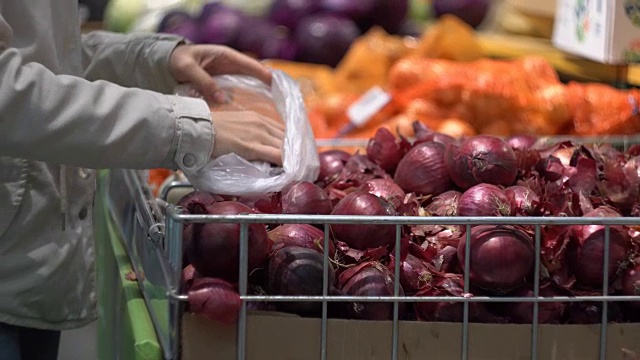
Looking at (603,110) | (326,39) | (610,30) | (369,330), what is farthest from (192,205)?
(326,39)

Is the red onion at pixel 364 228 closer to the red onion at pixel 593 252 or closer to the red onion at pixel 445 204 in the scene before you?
the red onion at pixel 445 204

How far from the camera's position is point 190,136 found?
1160mm

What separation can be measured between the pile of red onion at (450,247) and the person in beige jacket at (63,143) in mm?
97

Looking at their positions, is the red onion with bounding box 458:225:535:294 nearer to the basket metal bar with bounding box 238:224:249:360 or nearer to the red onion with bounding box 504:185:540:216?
the red onion with bounding box 504:185:540:216

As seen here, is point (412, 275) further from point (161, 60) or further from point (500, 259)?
point (161, 60)

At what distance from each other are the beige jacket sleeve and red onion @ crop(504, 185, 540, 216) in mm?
391

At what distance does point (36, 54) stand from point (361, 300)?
1.76ft

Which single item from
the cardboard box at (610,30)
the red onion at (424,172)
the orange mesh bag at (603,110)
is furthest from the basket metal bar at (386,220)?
the orange mesh bag at (603,110)

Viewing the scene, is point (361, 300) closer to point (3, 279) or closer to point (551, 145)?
point (3, 279)

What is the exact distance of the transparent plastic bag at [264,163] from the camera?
4.09ft

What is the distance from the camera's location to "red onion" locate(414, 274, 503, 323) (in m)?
1.11

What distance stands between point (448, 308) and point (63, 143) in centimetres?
46

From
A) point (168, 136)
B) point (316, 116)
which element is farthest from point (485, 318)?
point (316, 116)

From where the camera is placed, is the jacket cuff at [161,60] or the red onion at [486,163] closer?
the red onion at [486,163]
